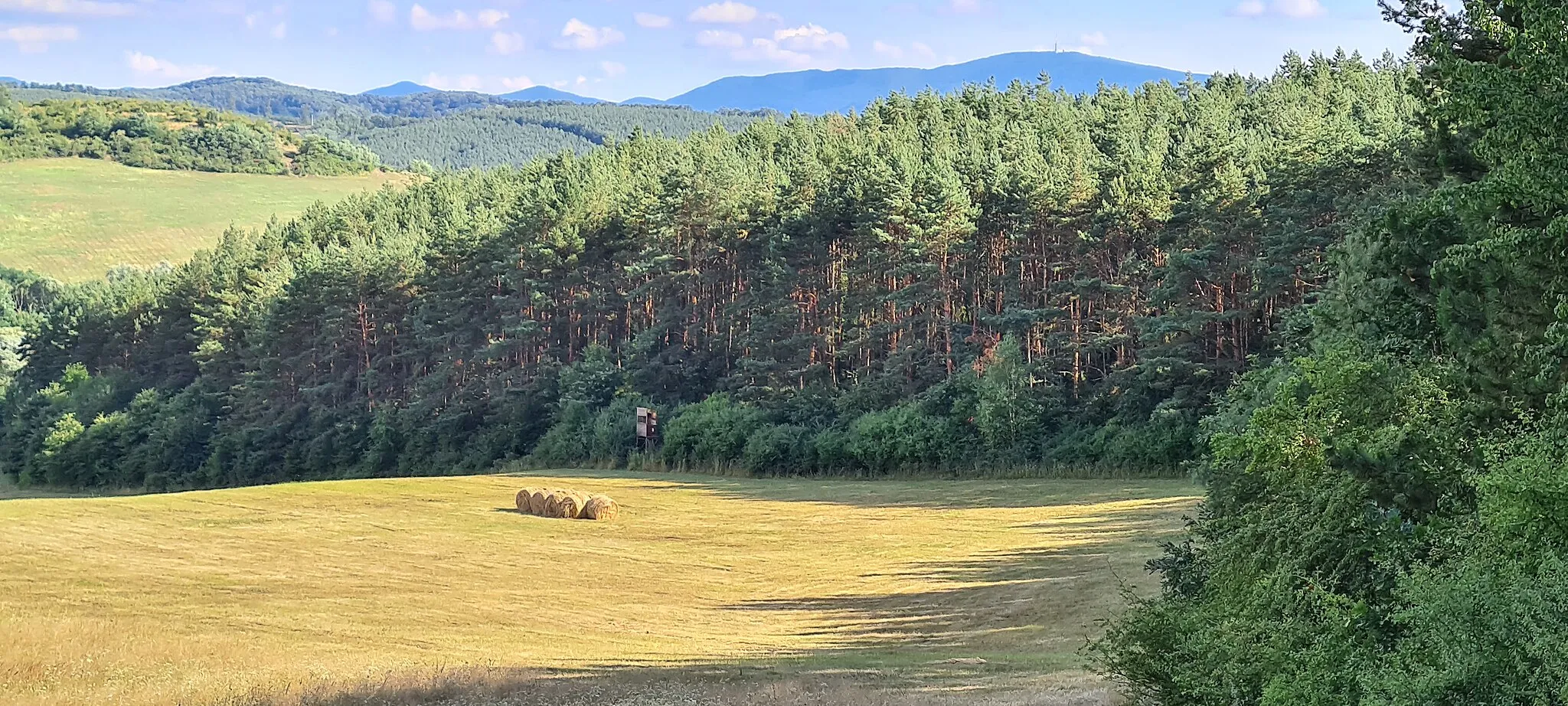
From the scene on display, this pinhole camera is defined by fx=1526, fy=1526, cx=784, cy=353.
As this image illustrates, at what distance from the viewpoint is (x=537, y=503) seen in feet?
169

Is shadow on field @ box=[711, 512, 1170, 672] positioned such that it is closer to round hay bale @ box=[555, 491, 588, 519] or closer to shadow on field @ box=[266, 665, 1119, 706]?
shadow on field @ box=[266, 665, 1119, 706]

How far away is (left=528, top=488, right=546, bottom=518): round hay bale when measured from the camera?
168 feet

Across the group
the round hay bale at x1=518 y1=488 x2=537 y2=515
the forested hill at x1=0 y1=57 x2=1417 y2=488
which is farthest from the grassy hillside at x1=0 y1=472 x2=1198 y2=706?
the forested hill at x1=0 y1=57 x2=1417 y2=488

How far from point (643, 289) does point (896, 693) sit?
192 feet

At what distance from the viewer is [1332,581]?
1508cm

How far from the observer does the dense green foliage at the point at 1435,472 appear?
11.8m

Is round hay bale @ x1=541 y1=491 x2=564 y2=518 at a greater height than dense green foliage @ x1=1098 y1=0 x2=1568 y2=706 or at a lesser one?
lesser

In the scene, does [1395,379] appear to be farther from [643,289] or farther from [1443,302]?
[643,289]

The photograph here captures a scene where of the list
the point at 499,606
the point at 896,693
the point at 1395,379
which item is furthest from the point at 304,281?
the point at 1395,379

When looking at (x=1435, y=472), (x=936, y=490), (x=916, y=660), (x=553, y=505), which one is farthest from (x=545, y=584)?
(x=1435, y=472)

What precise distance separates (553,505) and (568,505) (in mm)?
677

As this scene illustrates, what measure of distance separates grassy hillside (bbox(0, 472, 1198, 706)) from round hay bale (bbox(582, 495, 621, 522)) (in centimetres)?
121

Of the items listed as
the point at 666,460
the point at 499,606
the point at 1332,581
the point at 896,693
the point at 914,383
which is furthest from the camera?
the point at 666,460

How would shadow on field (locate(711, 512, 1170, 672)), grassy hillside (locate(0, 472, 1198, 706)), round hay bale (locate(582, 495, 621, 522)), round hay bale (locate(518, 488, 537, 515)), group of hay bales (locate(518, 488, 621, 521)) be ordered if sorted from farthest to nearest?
round hay bale (locate(518, 488, 537, 515)) < group of hay bales (locate(518, 488, 621, 521)) < round hay bale (locate(582, 495, 621, 522)) < shadow on field (locate(711, 512, 1170, 672)) < grassy hillside (locate(0, 472, 1198, 706))
